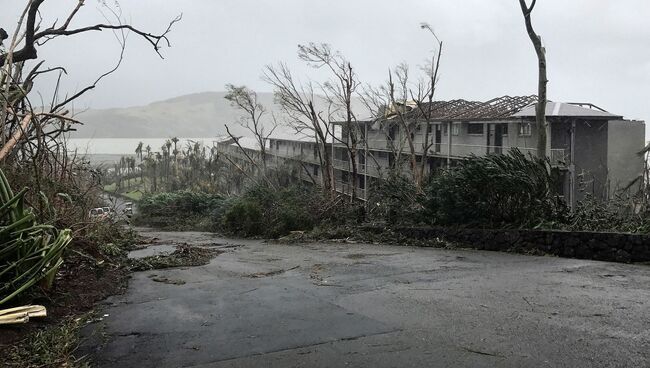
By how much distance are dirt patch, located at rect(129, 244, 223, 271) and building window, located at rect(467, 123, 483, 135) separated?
89.1ft

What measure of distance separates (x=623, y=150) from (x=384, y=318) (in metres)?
31.7

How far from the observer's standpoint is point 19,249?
5.66 meters

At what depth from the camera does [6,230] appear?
216 inches

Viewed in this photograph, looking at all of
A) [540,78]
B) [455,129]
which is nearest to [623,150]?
[455,129]

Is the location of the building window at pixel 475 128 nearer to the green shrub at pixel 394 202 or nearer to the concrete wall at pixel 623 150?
the concrete wall at pixel 623 150

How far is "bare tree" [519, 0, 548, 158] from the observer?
16906mm

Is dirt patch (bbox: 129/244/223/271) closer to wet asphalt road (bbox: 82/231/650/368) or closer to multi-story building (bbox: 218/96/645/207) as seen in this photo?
wet asphalt road (bbox: 82/231/650/368)

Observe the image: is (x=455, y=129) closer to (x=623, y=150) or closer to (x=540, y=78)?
(x=623, y=150)

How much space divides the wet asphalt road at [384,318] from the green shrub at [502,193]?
3217mm

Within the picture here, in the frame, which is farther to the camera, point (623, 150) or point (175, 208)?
point (175, 208)

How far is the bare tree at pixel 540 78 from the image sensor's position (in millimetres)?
16906

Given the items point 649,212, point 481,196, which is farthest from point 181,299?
point 649,212

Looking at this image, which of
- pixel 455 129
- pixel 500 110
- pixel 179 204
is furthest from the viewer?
pixel 455 129

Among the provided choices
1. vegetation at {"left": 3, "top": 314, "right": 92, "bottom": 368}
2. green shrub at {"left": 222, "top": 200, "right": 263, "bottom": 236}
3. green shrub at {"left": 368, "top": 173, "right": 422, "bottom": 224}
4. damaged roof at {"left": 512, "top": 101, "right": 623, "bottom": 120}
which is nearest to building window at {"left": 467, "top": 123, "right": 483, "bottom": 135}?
damaged roof at {"left": 512, "top": 101, "right": 623, "bottom": 120}
